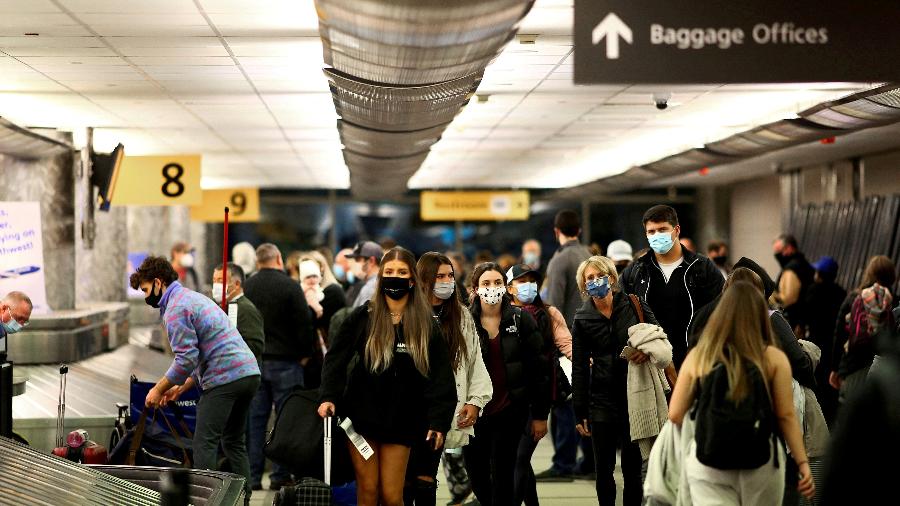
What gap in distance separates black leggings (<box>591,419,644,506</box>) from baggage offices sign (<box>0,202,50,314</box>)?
5490mm

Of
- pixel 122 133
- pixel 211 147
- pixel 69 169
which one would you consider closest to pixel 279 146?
pixel 211 147

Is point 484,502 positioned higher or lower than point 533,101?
lower

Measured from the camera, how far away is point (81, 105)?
37.4 feet

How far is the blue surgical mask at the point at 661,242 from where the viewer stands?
21.6 ft

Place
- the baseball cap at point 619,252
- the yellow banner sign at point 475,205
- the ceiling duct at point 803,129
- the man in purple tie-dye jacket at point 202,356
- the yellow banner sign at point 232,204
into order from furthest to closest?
the yellow banner sign at point 475,205, the yellow banner sign at point 232,204, the baseball cap at point 619,252, the ceiling duct at point 803,129, the man in purple tie-dye jacket at point 202,356

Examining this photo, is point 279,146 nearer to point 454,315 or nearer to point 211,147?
point 211,147

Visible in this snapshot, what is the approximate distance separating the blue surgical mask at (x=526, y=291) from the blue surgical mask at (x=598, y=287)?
904 millimetres

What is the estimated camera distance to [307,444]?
6031 millimetres

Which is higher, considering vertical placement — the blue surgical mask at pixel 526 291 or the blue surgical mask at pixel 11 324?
the blue surgical mask at pixel 526 291

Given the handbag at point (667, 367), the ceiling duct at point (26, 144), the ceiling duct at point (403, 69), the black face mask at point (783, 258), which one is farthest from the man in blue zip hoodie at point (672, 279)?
the ceiling duct at point (26, 144)

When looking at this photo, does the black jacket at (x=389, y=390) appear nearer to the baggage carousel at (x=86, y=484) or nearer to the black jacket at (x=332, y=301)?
the baggage carousel at (x=86, y=484)

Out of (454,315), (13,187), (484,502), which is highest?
(13,187)

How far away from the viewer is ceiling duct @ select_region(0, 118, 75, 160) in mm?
10492

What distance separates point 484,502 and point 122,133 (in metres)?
8.64
